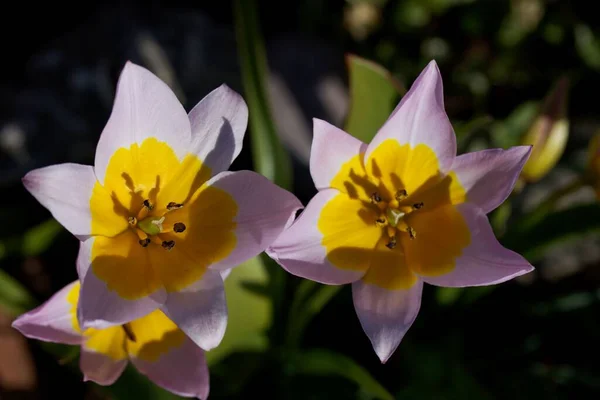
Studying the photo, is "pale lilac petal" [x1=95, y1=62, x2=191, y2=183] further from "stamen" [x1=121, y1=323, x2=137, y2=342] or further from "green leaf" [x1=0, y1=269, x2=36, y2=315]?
"green leaf" [x1=0, y1=269, x2=36, y2=315]

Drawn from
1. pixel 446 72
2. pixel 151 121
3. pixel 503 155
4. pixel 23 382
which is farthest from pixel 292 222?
pixel 446 72

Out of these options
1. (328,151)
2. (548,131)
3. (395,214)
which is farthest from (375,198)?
(548,131)

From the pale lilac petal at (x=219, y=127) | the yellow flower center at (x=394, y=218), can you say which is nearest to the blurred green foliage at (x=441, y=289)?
the yellow flower center at (x=394, y=218)

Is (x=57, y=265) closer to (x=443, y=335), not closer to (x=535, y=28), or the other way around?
(x=443, y=335)

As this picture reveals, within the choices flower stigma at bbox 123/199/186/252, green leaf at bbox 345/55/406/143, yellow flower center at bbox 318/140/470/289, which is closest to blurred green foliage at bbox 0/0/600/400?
green leaf at bbox 345/55/406/143

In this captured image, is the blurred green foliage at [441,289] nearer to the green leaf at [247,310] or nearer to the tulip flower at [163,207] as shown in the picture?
the green leaf at [247,310]
